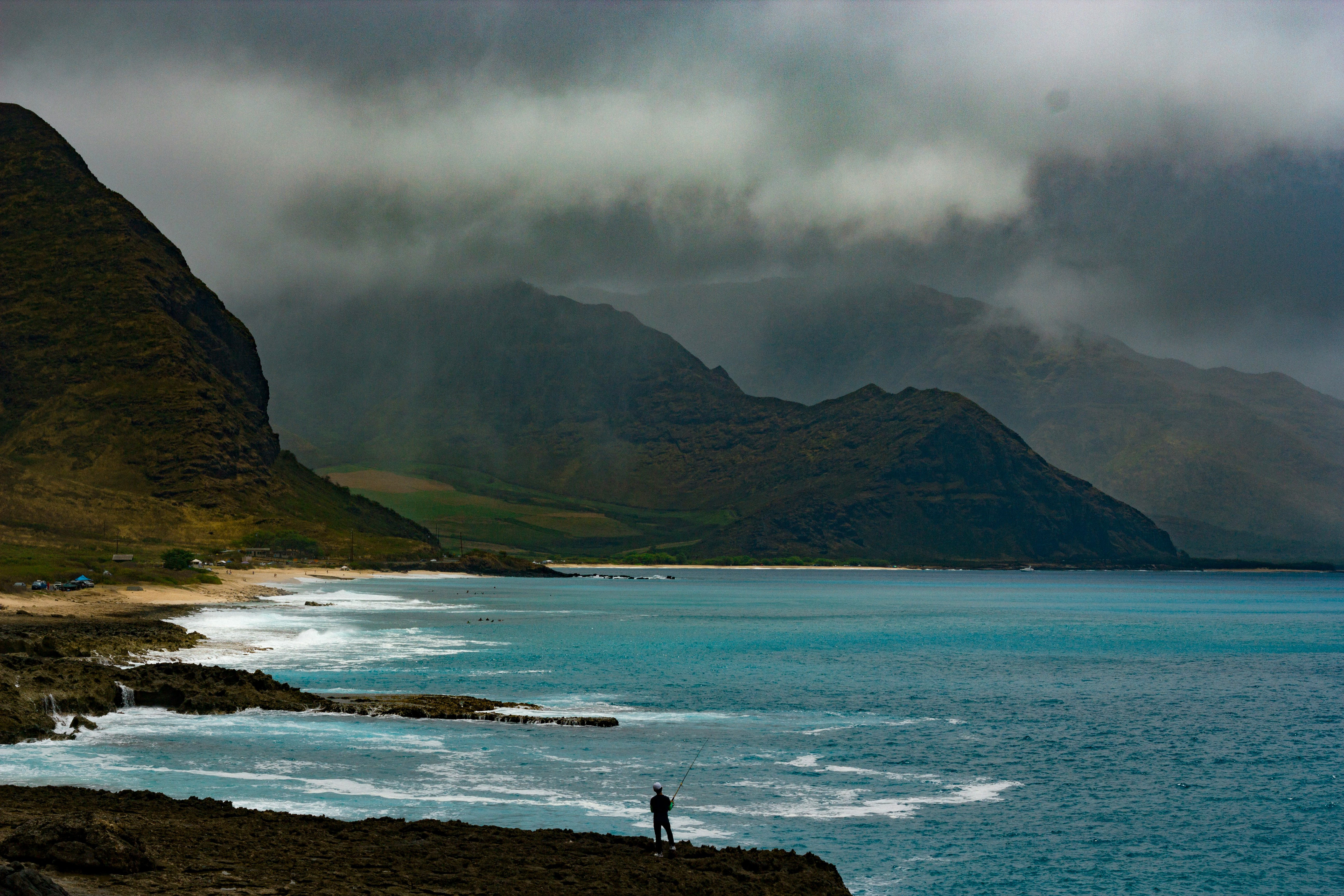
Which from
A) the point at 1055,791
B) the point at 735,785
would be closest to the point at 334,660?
the point at 735,785

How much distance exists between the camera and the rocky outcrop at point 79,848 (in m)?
25.5

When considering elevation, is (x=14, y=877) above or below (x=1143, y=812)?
above

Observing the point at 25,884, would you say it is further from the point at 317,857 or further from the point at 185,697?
the point at 185,697

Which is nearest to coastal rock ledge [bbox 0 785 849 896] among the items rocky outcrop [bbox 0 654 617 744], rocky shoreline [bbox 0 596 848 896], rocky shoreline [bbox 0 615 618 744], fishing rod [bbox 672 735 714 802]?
rocky shoreline [bbox 0 596 848 896]

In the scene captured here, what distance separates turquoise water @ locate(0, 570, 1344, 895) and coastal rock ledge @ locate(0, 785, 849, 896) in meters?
3.22

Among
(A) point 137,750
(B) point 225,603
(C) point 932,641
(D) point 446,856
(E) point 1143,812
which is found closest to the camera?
(D) point 446,856

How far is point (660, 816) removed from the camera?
99.3 ft

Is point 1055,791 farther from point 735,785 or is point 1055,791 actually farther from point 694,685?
point 694,685

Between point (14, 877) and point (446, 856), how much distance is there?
10938mm

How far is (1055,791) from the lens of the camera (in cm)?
4509

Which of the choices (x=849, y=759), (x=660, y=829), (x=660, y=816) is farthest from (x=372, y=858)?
(x=849, y=759)

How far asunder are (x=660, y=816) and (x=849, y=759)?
2170cm

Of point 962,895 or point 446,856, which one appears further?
point 962,895

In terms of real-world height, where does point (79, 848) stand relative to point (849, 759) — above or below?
above
